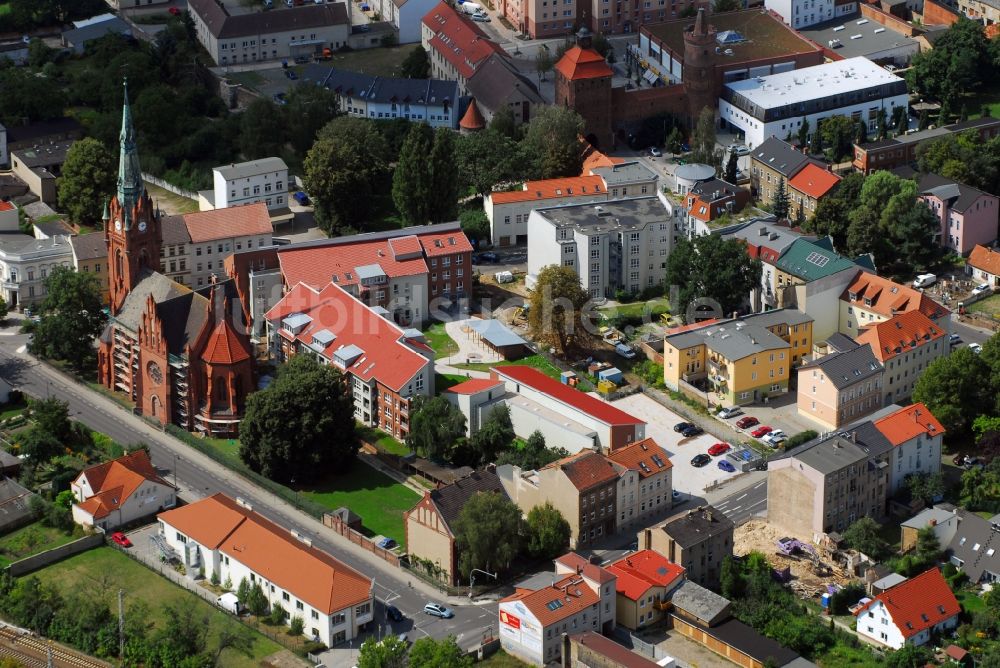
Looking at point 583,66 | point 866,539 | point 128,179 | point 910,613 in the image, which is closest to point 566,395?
point 866,539

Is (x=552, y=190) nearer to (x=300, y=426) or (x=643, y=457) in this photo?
(x=643, y=457)

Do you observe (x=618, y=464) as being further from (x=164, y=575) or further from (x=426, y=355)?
(x=164, y=575)

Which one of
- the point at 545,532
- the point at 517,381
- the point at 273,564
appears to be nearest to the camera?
the point at 273,564

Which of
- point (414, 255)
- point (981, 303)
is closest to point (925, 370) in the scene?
point (981, 303)

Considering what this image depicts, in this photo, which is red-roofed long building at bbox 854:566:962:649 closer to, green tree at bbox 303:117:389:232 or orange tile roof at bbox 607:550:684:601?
orange tile roof at bbox 607:550:684:601

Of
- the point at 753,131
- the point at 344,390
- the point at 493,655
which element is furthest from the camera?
the point at 753,131

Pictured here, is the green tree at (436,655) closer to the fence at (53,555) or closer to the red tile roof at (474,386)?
the fence at (53,555)
